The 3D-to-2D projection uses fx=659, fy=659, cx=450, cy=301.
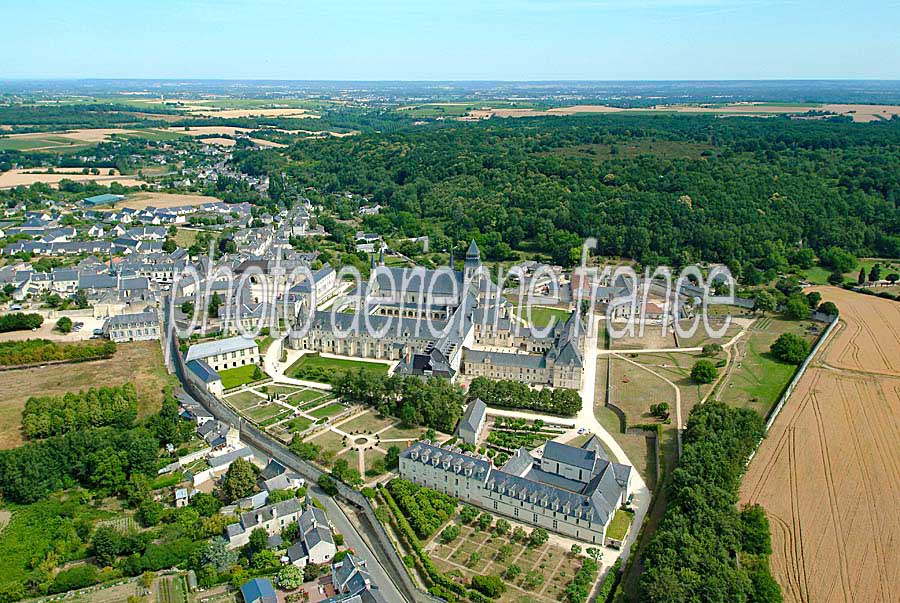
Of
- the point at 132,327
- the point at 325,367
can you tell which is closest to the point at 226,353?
the point at 325,367

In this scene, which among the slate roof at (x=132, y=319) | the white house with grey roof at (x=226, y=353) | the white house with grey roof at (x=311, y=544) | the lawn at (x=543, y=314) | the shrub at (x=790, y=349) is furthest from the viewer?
the lawn at (x=543, y=314)

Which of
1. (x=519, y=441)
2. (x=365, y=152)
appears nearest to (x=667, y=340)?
(x=519, y=441)

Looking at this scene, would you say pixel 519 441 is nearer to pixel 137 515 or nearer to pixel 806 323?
pixel 137 515

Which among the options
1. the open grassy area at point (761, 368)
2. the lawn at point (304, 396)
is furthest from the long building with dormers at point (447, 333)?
the open grassy area at point (761, 368)

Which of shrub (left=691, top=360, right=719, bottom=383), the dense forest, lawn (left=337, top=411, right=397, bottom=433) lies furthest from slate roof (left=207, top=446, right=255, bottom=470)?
A: the dense forest

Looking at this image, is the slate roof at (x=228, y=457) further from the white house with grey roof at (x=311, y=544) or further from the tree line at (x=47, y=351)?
the tree line at (x=47, y=351)
